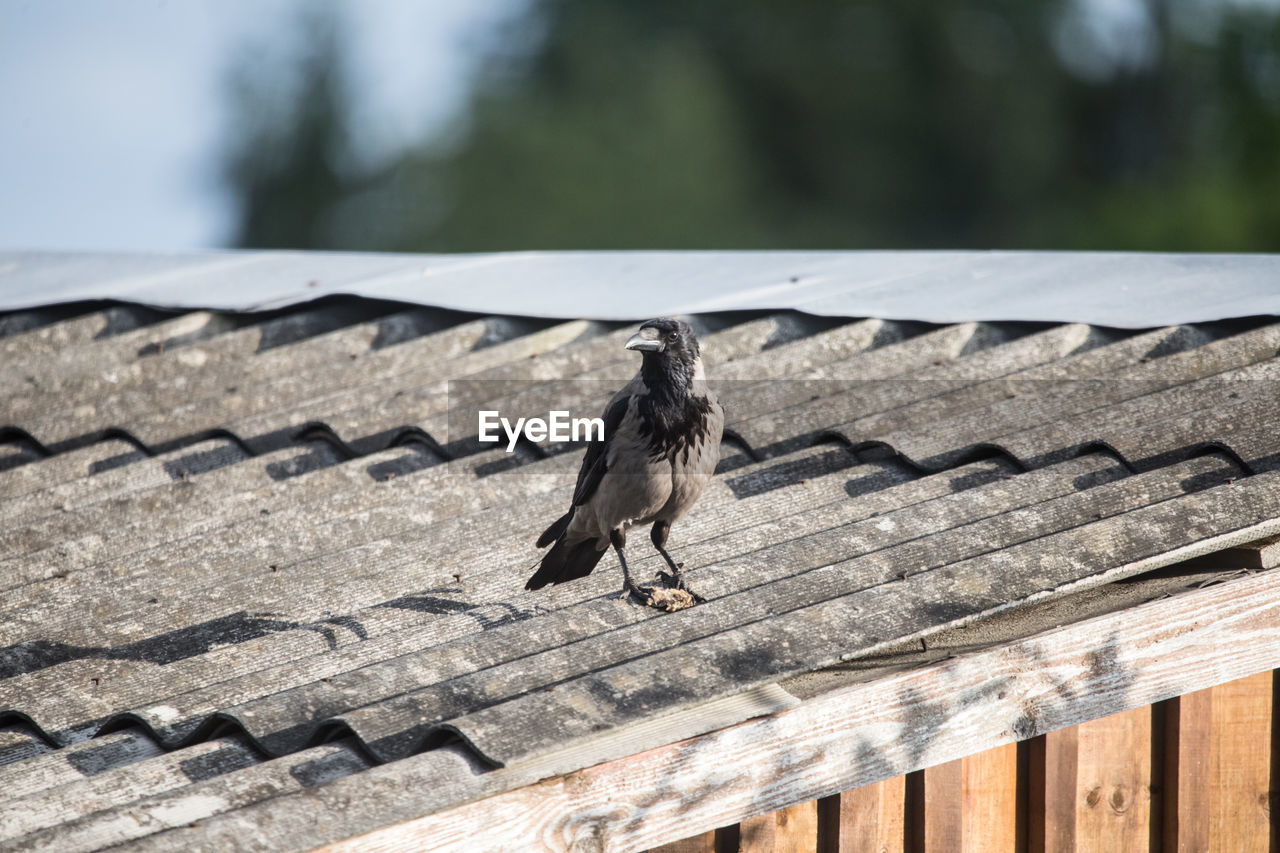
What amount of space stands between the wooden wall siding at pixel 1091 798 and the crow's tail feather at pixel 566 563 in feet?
1.84

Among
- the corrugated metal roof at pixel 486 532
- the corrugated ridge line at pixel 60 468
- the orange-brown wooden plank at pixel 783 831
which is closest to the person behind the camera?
the corrugated metal roof at pixel 486 532

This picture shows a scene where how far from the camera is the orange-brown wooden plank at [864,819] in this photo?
7.86 ft

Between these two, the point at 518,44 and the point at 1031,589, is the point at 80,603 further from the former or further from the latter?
the point at 518,44

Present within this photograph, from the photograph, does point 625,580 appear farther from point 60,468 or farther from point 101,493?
point 60,468

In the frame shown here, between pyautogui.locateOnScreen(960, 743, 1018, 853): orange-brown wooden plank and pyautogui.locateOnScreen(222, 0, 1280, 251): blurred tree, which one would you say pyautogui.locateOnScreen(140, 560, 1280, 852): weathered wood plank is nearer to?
pyautogui.locateOnScreen(960, 743, 1018, 853): orange-brown wooden plank

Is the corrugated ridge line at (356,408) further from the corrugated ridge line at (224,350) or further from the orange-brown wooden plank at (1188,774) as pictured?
the orange-brown wooden plank at (1188,774)

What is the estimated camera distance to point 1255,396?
3309 mm

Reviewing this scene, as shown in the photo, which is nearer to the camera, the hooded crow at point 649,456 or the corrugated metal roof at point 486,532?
the corrugated metal roof at point 486,532

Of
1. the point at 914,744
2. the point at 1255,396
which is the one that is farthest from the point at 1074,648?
the point at 1255,396

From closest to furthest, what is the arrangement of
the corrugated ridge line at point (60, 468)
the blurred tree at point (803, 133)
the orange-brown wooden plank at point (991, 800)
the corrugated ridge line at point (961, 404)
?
the orange-brown wooden plank at point (991, 800) → the corrugated ridge line at point (961, 404) → the corrugated ridge line at point (60, 468) → the blurred tree at point (803, 133)

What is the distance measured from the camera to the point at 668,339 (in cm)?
Answer: 248

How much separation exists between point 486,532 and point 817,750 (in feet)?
3.63

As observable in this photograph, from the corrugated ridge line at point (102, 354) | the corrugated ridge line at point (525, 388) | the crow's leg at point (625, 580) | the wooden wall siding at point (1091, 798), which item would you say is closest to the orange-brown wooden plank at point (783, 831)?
the wooden wall siding at point (1091, 798)

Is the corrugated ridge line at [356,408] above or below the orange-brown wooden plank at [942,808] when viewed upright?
above
